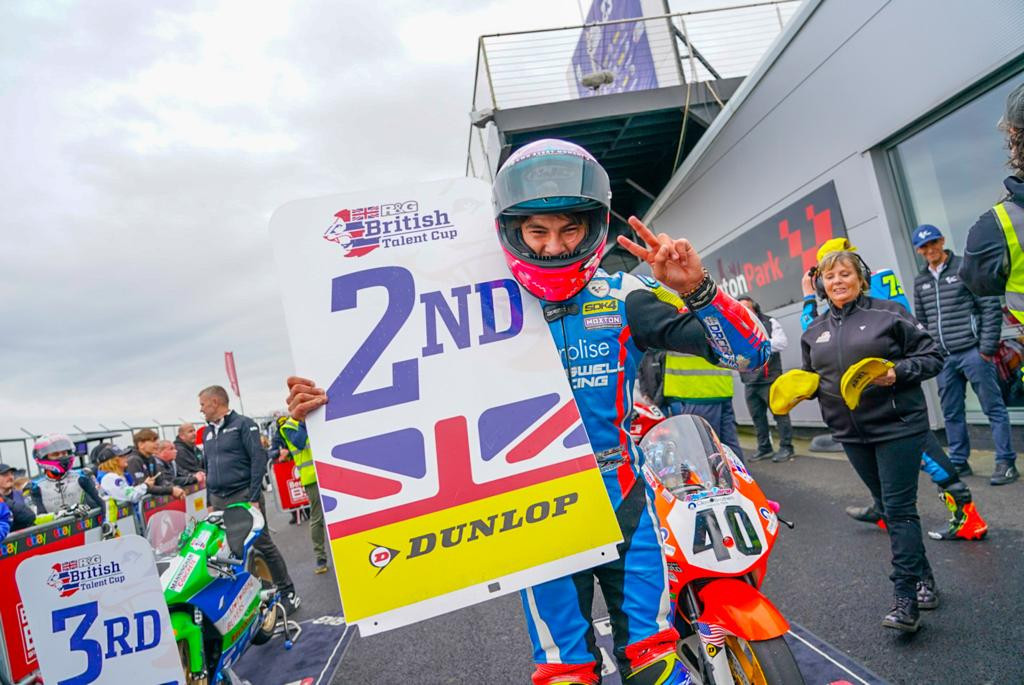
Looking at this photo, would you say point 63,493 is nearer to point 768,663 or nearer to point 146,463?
point 146,463

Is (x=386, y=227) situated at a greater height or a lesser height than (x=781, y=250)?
lesser

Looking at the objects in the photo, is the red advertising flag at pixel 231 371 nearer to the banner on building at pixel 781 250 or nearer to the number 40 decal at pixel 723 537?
the banner on building at pixel 781 250

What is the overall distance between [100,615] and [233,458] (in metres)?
2.64

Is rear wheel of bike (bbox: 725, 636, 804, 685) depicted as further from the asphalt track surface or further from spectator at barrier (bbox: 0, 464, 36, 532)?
spectator at barrier (bbox: 0, 464, 36, 532)

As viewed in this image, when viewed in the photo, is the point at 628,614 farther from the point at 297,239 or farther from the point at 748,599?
the point at 297,239

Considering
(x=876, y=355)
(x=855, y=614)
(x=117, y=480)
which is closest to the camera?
(x=876, y=355)

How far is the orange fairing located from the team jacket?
525mm

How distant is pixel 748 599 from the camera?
2.06m

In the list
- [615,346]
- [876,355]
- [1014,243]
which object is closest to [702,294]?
[615,346]

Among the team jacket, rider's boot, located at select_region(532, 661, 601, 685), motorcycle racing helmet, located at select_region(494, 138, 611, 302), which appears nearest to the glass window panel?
the team jacket

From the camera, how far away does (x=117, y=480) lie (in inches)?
273

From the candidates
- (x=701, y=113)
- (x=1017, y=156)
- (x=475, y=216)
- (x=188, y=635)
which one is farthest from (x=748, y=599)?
(x=701, y=113)

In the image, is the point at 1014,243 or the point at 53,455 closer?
the point at 1014,243

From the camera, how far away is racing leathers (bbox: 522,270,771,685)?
1835mm
